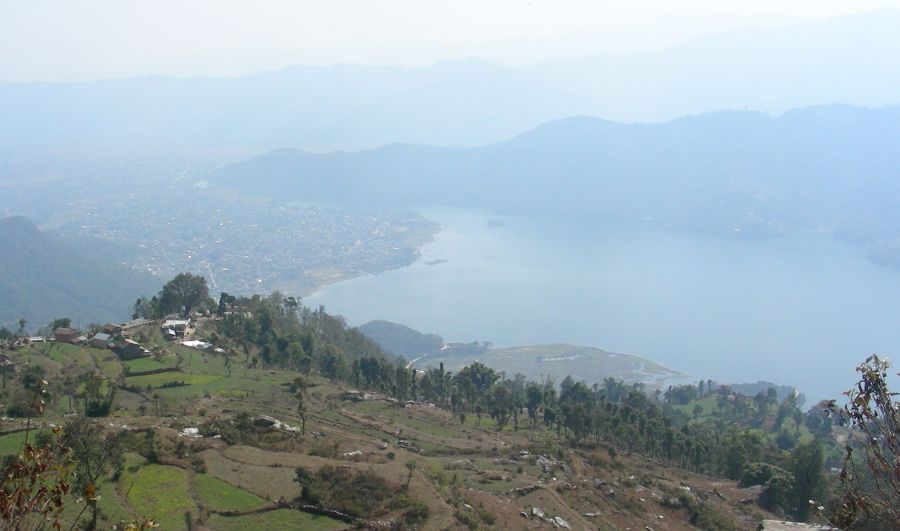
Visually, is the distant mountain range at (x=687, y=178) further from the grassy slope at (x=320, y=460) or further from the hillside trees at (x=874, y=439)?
the hillside trees at (x=874, y=439)

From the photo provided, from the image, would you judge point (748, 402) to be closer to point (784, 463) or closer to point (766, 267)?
point (784, 463)

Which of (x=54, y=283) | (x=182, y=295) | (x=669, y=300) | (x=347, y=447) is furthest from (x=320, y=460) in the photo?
(x=669, y=300)

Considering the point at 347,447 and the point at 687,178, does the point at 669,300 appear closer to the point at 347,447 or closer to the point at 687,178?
the point at 347,447

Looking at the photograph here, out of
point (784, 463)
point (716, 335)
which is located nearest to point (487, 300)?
point (716, 335)

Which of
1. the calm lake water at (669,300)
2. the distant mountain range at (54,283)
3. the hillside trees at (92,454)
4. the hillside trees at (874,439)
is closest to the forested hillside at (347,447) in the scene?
the hillside trees at (92,454)

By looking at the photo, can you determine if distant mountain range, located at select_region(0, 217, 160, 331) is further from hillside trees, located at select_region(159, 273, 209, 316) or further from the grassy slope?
the grassy slope

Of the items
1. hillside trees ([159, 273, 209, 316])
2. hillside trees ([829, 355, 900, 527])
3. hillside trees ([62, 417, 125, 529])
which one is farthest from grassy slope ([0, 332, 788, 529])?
hillside trees ([159, 273, 209, 316])
